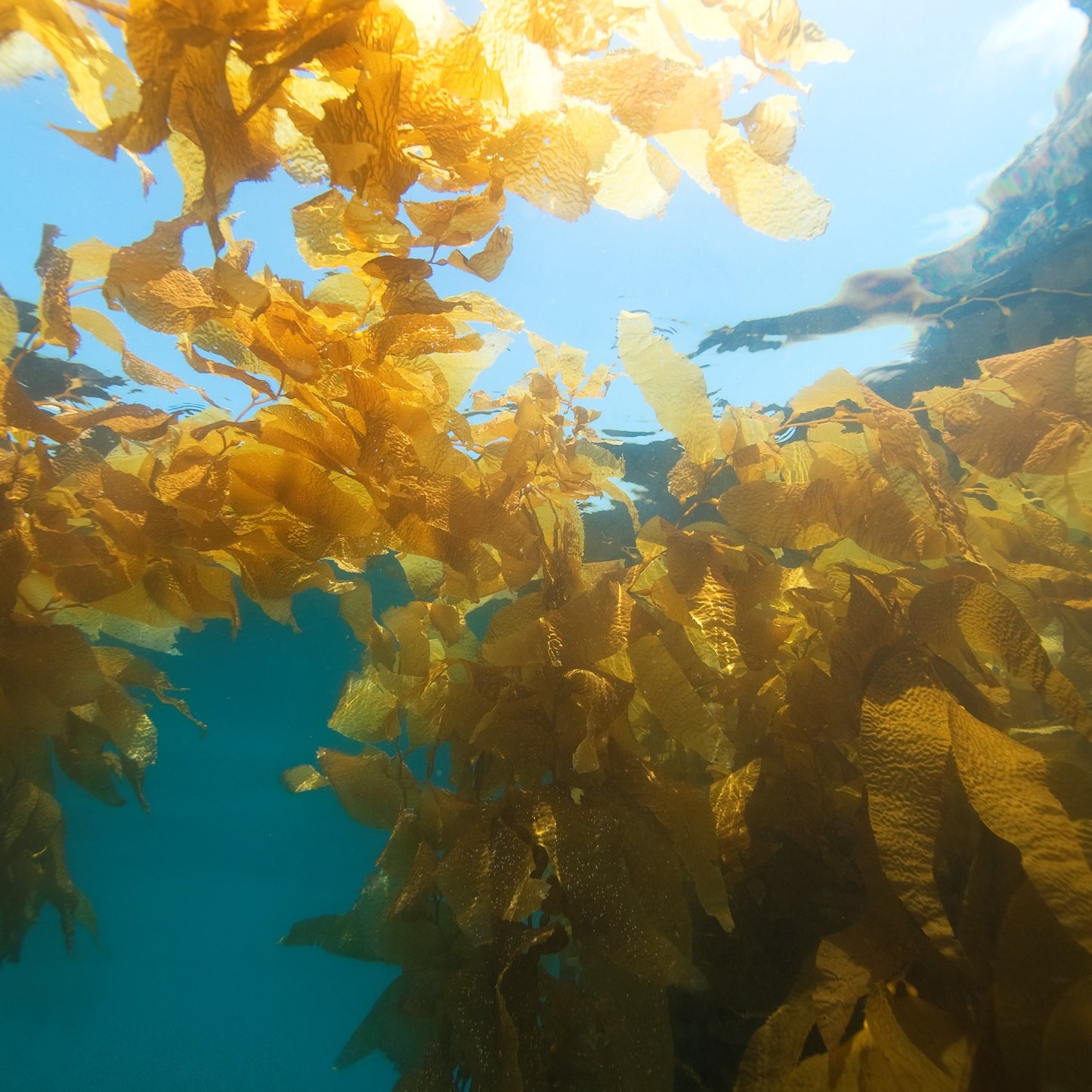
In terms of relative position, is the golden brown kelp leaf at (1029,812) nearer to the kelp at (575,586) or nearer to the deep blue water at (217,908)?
the kelp at (575,586)

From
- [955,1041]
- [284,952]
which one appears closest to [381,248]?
[955,1041]

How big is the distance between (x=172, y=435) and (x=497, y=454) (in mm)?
710

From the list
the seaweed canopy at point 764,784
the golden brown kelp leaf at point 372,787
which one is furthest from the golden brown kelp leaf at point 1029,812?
the golden brown kelp leaf at point 372,787

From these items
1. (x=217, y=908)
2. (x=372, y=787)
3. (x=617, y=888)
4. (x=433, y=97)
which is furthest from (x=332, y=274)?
(x=217, y=908)

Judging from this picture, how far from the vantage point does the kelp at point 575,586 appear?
78 cm

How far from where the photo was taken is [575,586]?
118 cm

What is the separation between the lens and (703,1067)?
1.00 m

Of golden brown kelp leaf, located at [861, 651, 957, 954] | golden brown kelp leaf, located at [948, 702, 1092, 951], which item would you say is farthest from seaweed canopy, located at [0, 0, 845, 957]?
golden brown kelp leaf, located at [948, 702, 1092, 951]

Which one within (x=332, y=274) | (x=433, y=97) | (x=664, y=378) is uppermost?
(x=433, y=97)

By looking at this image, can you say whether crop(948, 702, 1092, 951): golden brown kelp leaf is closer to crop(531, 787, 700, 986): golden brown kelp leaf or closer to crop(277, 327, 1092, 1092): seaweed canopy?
crop(277, 327, 1092, 1092): seaweed canopy

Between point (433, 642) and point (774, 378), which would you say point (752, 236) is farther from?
point (433, 642)

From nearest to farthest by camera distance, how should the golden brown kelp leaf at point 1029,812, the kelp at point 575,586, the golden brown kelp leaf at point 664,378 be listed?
1. the golden brown kelp leaf at point 1029,812
2. the kelp at point 575,586
3. the golden brown kelp leaf at point 664,378

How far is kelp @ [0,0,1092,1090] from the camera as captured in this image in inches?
30.8

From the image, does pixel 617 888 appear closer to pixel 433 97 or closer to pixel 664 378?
pixel 664 378
